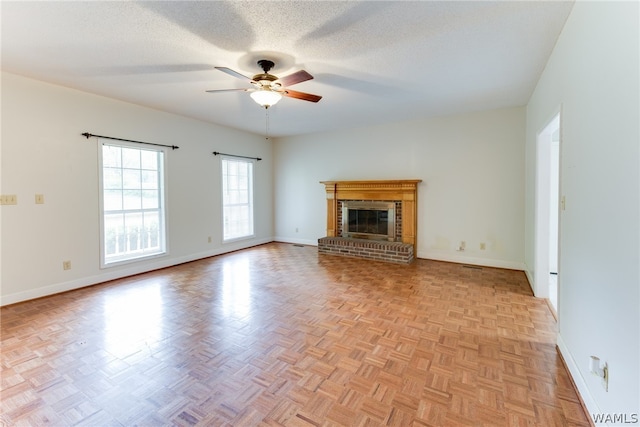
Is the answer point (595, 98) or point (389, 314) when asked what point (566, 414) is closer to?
point (389, 314)

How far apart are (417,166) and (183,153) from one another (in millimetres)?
4096

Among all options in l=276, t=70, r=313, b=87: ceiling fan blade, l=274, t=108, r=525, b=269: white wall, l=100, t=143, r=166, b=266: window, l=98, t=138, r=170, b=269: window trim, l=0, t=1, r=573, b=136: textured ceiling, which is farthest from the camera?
l=274, t=108, r=525, b=269: white wall

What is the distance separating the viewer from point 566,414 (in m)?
1.62

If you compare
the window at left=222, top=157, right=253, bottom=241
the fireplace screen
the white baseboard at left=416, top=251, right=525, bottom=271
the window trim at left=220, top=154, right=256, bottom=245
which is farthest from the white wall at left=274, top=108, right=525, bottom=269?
the window at left=222, top=157, right=253, bottom=241

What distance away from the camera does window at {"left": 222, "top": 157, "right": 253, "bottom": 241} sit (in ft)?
19.7

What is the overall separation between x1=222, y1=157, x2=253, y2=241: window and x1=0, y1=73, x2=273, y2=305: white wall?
1023 mm

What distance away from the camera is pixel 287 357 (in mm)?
2209

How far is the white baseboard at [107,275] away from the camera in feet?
11.0

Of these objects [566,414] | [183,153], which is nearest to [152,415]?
[566,414]

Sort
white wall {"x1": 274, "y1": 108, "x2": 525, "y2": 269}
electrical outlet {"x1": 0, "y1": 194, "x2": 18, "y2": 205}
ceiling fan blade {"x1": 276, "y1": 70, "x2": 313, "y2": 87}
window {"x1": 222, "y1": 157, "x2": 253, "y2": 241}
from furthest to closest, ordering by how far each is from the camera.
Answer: window {"x1": 222, "y1": 157, "x2": 253, "y2": 241} → white wall {"x1": 274, "y1": 108, "x2": 525, "y2": 269} → electrical outlet {"x1": 0, "y1": 194, "x2": 18, "y2": 205} → ceiling fan blade {"x1": 276, "y1": 70, "x2": 313, "y2": 87}

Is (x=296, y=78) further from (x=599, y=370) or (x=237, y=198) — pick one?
(x=237, y=198)

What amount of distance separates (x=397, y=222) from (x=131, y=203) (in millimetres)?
4380

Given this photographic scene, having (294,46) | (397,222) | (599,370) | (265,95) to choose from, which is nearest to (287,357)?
(599,370)

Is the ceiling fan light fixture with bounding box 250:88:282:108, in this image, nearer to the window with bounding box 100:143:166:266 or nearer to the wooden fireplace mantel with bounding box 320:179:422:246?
the window with bounding box 100:143:166:266
